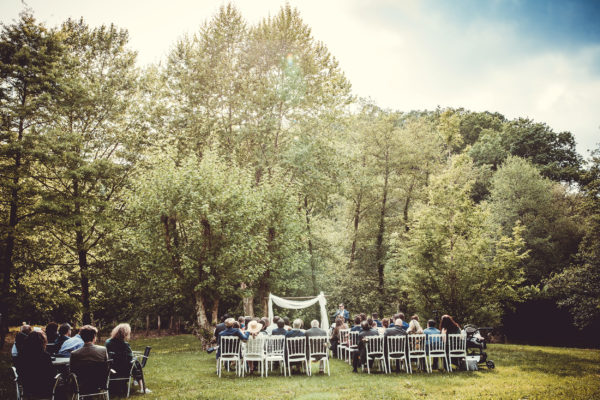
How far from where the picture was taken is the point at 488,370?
434 inches

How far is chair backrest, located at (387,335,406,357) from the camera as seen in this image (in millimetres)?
10531

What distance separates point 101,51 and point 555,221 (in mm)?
35857

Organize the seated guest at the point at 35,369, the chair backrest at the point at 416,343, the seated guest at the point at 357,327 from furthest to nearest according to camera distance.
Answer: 1. the seated guest at the point at 357,327
2. the chair backrest at the point at 416,343
3. the seated guest at the point at 35,369

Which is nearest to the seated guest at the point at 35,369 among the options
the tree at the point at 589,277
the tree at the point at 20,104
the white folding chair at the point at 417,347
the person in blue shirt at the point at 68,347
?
the person in blue shirt at the point at 68,347

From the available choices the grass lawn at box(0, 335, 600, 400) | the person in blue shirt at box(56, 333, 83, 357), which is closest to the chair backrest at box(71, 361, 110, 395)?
the grass lawn at box(0, 335, 600, 400)

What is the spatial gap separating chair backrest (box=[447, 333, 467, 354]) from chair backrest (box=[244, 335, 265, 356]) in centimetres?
561

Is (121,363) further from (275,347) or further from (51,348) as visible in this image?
(275,347)

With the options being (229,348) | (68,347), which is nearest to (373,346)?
(229,348)

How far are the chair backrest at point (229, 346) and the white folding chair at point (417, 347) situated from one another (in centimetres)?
504

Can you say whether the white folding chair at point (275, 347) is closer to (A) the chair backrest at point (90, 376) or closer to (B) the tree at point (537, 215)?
(A) the chair backrest at point (90, 376)

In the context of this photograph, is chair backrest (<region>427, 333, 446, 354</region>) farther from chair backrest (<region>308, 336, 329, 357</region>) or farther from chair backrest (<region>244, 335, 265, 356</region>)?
chair backrest (<region>244, 335, 265, 356</region>)

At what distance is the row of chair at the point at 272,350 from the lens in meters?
10.2

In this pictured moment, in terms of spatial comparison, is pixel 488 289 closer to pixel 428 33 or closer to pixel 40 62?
pixel 428 33

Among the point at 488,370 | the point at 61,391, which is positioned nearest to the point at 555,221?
the point at 488,370
